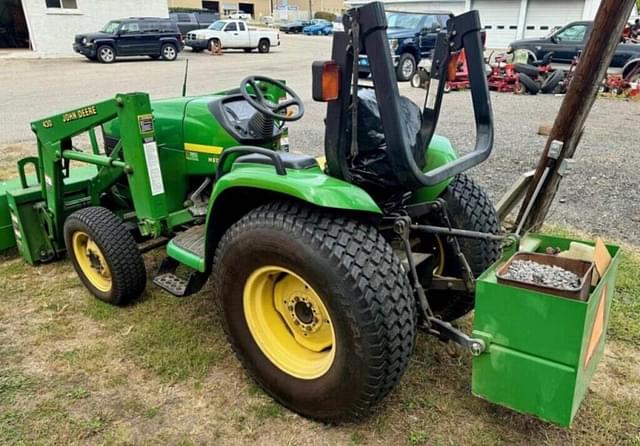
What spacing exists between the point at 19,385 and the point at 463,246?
232cm

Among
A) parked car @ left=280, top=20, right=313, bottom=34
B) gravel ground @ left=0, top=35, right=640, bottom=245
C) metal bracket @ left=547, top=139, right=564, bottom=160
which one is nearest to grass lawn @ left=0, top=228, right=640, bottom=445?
metal bracket @ left=547, top=139, right=564, bottom=160

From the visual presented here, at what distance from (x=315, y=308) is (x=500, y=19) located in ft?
94.3

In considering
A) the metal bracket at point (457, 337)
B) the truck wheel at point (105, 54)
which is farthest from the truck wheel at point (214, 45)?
the metal bracket at point (457, 337)

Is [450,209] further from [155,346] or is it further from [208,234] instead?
[155,346]

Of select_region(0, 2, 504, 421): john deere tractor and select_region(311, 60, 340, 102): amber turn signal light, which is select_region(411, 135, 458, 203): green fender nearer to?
select_region(0, 2, 504, 421): john deere tractor

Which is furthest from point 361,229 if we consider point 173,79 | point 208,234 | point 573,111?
point 173,79

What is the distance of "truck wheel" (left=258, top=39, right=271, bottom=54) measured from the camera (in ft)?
81.3

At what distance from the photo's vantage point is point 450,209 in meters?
2.80

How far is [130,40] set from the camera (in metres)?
19.0

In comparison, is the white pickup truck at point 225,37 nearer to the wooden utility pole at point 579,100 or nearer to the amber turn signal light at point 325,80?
the wooden utility pole at point 579,100

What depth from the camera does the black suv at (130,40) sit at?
1862 cm

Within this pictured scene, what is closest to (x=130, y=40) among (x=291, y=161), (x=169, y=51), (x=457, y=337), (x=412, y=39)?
(x=169, y=51)

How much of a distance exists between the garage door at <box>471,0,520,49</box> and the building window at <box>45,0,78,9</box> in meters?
18.2

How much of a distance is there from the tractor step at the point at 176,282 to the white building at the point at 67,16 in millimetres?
21829
